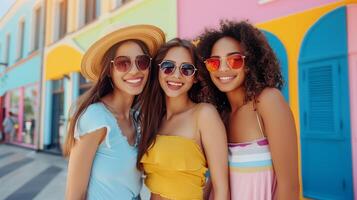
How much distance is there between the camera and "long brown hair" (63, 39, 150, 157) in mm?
1850

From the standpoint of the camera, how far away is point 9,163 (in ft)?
32.1

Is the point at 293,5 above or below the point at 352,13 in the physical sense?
above

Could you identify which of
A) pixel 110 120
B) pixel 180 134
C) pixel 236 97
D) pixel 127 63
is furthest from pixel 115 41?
pixel 236 97

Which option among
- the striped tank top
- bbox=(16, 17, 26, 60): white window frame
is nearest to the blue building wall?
bbox=(16, 17, 26, 60): white window frame

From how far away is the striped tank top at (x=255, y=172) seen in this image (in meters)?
1.73

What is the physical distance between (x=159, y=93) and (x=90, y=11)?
29.8 feet

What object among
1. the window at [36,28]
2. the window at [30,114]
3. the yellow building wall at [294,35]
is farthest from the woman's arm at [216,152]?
the window at [36,28]

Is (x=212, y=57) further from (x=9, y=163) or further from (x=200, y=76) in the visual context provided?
(x=9, y=163)

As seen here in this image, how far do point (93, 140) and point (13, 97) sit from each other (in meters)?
17.3

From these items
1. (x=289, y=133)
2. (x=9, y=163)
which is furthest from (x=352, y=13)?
(x=9, y=163)

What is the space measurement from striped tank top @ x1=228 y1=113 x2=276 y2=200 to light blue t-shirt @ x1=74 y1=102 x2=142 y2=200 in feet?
2.04

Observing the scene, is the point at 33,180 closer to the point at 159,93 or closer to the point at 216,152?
the point at 159,93

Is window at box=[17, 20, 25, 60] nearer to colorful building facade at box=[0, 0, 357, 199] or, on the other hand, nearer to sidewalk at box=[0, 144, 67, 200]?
sidewalk at box=[0, 144, 67, 200]

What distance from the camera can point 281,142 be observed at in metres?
1.65
